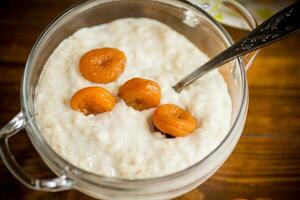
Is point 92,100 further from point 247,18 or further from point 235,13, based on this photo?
point 235,13

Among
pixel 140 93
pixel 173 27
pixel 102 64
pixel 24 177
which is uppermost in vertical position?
pixel 173 27

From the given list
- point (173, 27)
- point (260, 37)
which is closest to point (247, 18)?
point (260, 37)

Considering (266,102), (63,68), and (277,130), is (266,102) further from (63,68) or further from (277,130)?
(63,68)

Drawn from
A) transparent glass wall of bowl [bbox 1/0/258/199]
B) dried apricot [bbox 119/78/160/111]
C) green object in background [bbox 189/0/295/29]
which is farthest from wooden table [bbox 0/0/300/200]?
dried apricot [bbox 119/78/160/111]

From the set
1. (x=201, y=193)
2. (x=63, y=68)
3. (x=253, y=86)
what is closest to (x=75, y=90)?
(x=63, y=68)

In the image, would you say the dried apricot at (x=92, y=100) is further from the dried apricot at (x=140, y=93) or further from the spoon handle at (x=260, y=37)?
the spoon handle at (x=260, y=37)

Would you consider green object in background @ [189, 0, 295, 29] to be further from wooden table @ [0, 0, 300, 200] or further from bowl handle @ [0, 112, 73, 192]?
bowl handle @ [0, 112, 73, 192]
